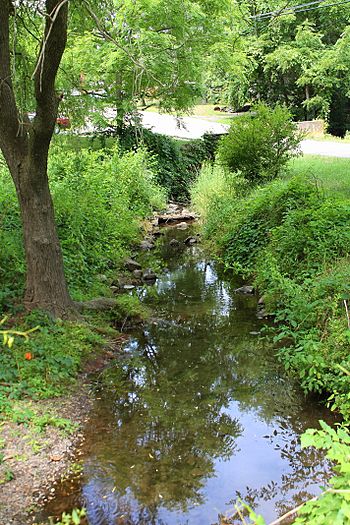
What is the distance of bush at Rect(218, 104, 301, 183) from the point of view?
12.6 metres

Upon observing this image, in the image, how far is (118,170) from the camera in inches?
540

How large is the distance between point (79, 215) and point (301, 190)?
4.27 metres

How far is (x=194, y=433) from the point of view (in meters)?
5.03

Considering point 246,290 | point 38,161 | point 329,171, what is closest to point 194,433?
point 38,161

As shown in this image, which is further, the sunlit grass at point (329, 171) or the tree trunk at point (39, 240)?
the sunlit grass at point (329, 171)

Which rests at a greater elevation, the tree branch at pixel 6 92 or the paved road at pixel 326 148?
the tree branch at pixel 6 92

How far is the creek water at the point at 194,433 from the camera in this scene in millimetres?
4086

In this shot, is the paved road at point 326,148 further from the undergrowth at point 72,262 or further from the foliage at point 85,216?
the foliage at point 85,216

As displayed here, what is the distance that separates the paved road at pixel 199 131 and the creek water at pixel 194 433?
10.7 metres

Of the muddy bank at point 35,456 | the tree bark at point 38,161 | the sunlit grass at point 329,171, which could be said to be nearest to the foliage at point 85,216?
the tree bark at point 38,161

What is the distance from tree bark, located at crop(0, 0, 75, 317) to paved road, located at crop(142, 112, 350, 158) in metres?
10.1

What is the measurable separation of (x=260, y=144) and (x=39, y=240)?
299 inches

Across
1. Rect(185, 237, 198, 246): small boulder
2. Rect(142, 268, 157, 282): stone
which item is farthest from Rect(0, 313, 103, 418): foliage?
Rect(185, 237, 198, 246): small boulder

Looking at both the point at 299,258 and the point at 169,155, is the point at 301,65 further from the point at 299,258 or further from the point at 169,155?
the point at 299,258
